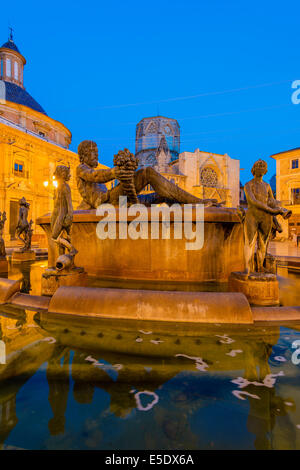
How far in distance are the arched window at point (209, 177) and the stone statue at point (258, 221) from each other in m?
43.9

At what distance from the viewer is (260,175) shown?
3.27m

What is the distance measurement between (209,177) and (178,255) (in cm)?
4515

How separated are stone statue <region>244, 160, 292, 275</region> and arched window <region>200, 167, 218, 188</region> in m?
43.9

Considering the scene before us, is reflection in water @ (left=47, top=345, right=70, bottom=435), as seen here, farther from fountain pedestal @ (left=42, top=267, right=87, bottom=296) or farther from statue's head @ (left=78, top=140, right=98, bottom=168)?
statue's head @ (left=78, top=140, right=98, bottom=168)

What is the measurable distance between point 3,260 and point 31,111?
3204cm

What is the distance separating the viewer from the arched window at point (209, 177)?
45531 millimetres

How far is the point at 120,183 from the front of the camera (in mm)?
3951

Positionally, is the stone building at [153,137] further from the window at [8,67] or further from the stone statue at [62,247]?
the stone statue at [62,247]

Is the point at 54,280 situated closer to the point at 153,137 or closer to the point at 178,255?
the point at 178,255

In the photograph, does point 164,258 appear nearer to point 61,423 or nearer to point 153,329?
point 153,329

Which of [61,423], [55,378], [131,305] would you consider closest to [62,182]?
[131,305]

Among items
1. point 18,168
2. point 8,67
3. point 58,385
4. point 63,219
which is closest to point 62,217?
point 63,219

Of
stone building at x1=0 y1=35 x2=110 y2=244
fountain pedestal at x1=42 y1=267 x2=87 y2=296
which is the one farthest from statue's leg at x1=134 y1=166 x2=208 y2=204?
stone building at x1=0 y1=35 x2=110 y2=244

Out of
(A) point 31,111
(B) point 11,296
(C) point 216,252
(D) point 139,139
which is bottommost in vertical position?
(B) point 11,296
